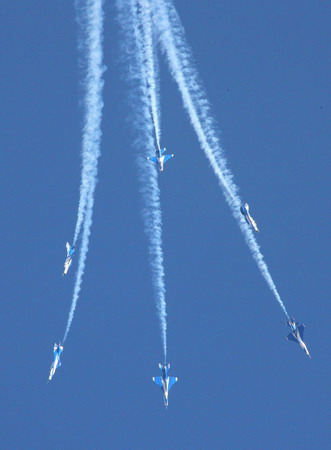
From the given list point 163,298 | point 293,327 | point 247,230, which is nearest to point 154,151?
point 247,230

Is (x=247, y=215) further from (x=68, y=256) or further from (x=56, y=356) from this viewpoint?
(x=56, y=356)

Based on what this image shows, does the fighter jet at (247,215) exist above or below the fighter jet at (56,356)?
above

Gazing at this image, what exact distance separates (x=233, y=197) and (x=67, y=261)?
10.6 meters

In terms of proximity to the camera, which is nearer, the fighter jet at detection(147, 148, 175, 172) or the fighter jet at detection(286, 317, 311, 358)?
the fighter jet at detection(147, 148, 175, 172)

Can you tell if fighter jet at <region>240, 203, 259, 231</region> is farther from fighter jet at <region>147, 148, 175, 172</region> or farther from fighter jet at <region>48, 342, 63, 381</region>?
fighter jet at <region>48, 342, 63, 381</region>

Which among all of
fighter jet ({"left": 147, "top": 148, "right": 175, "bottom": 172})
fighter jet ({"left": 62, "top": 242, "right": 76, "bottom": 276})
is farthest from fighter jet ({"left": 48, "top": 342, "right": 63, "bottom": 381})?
fighter jet ({"left": 147, "top": 148, "right": 175, "bottom": 172})

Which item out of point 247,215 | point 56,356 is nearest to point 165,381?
point 56,356

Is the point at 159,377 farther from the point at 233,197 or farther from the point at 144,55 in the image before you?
the point at 144,55

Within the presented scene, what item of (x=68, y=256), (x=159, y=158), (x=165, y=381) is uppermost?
(x=159, y=158)

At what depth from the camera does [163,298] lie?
1412 inches

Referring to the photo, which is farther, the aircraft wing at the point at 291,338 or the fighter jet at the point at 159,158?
the aircraft wing at the point at 291,338

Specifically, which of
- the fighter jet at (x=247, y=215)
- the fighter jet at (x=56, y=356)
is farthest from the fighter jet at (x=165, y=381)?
the fighter jet at (x=247, y=215)

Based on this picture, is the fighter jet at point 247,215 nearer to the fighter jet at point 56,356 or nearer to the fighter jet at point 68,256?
the fighter jet at point 68,256

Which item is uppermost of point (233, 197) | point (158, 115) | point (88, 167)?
point (158, 115)
